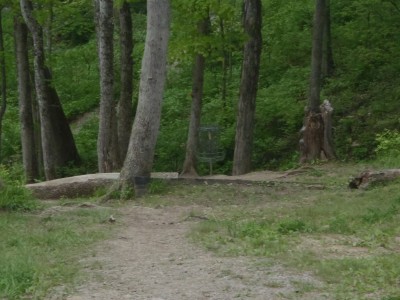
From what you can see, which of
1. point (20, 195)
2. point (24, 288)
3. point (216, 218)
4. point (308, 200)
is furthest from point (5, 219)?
point (308, 200)

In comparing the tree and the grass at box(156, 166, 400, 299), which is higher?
the tree

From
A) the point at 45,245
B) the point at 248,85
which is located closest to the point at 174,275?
the point at 45,245

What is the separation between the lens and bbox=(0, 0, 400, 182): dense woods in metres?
16.8

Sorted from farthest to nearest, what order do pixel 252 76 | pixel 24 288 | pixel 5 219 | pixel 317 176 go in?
pixel 252 76, pixel 317 176, pixel 5 219, pixel 24 288

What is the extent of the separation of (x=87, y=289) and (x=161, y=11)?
6.88 metres

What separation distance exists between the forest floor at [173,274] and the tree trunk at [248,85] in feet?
27.8

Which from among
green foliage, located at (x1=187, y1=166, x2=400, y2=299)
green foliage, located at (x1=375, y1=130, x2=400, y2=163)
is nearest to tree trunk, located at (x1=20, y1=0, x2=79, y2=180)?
green foliage, located at (x1=187, y1=166, x2=400, y2=299)

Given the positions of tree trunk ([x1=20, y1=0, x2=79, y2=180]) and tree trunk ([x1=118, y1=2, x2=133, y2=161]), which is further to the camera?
tree trunk ([x1=118, y1=2, x2=133, y2=161])

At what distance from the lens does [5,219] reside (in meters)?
10.0

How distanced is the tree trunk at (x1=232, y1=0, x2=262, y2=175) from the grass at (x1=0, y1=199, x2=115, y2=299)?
639 centimetres

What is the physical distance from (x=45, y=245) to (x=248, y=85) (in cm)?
970

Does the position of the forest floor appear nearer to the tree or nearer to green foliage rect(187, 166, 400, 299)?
green foliage rect(187, 166, 400, 299)

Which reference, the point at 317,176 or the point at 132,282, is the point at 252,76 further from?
the point at 132,282

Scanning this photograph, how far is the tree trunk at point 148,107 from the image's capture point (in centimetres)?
1234
